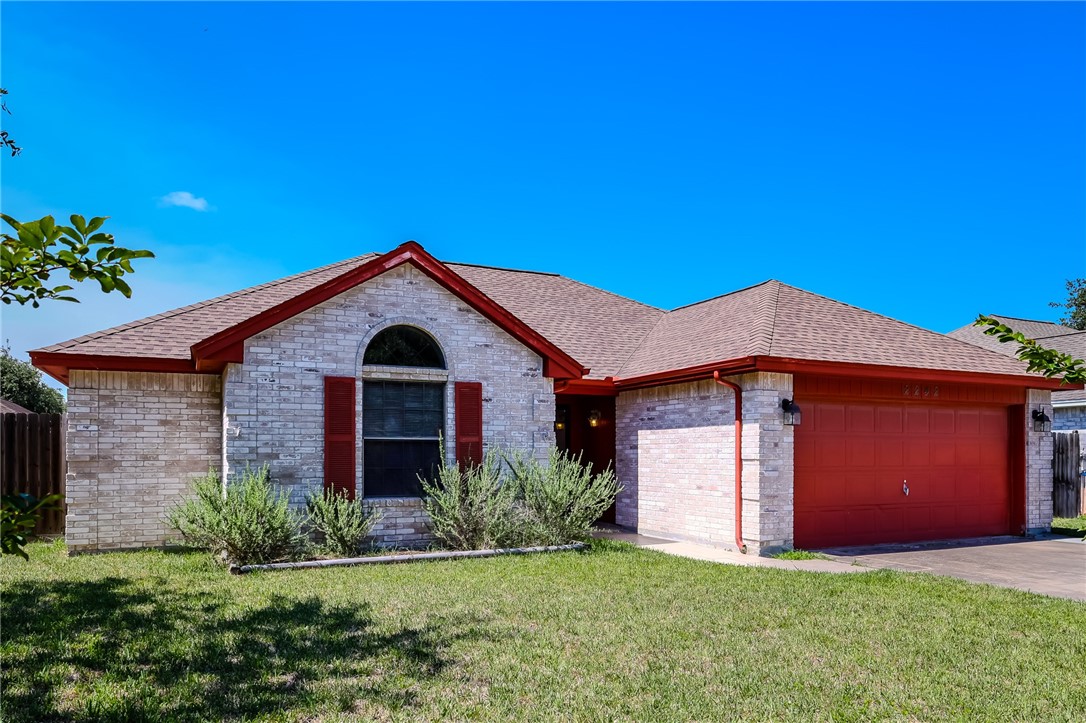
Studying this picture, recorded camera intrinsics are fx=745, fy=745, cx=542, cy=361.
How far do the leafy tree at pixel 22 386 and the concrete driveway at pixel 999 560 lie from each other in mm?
33983

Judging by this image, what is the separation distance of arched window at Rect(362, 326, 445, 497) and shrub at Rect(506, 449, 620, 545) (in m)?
1.48

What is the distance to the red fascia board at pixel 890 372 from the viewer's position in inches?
426

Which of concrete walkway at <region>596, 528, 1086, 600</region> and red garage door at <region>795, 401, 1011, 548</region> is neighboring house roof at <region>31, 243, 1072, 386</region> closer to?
red garage door at <region>795, 401, 1011, 548</region>

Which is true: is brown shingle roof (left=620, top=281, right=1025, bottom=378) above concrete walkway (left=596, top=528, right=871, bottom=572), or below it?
above

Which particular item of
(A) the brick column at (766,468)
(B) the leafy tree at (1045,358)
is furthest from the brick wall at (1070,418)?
(B) the leafy tree at (1045,358)

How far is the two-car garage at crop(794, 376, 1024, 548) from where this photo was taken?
11625 mm

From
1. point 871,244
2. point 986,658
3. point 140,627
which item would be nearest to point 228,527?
point 140,627

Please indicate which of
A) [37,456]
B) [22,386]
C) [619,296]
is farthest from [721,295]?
[22,386]

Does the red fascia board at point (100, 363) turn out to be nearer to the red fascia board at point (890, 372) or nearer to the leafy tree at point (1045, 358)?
the red fascia board at point (890, 372)

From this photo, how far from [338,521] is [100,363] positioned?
4104 millimetres

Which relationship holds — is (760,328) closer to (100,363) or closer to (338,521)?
(338,521)

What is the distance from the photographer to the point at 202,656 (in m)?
5.52

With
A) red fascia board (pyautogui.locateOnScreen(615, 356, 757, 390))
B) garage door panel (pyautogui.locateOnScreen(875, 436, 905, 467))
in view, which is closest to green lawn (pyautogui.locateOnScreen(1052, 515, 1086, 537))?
garage door panel (pyautogui.locateOnScreen(875, 436, 905, 467))

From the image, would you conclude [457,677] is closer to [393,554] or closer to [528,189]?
[393,554]
